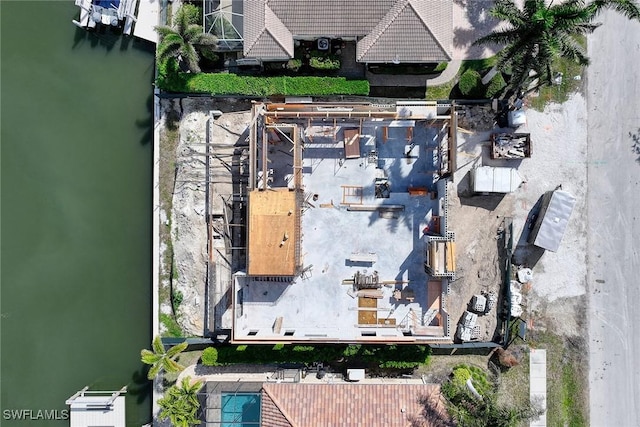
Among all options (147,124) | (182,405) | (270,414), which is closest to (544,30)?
(147,124)

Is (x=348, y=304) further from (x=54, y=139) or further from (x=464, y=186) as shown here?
(x=54, y=139)

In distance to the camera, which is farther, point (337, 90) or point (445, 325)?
point (337, 90)

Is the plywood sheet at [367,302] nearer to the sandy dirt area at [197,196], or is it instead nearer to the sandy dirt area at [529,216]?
the sandy dirt area at [529,216]

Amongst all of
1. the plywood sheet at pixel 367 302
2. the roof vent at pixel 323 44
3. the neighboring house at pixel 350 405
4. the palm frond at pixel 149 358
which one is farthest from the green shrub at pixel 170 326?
the roof vent at pixel 323 44

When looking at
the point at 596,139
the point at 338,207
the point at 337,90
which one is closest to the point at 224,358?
the point at 338,207

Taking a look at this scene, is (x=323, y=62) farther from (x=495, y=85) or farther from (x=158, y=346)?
(x=158, y=346)

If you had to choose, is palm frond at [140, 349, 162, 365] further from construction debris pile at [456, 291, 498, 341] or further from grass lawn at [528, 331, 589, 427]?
grass lawn at [528, 331, 589, 427]
